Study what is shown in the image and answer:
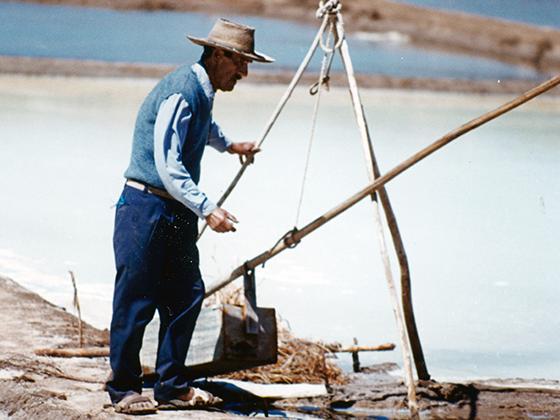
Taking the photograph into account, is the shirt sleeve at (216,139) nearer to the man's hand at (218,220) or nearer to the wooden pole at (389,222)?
the wooden pole at (389,222)

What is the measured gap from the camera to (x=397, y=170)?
4559mm

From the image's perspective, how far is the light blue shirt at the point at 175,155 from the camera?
4.36 metres

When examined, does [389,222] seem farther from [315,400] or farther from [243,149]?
[315,400]

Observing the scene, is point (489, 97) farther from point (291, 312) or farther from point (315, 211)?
point (291, 312)

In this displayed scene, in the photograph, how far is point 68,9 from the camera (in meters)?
21.6

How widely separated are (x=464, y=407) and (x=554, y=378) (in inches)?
32.0

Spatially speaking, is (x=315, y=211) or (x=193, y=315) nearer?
(x=193, y=315)

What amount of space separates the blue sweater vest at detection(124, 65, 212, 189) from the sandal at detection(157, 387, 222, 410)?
73 cm

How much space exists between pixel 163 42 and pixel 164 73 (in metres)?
2.97

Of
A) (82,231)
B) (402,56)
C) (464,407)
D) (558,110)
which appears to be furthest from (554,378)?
(402,56)

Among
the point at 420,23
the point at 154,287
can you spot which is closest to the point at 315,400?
the point at 154,287

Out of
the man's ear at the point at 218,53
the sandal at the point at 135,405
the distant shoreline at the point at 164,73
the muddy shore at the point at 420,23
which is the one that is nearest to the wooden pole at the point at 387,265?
the man's ear at the point at 218,53

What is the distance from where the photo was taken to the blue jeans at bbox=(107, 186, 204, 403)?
177 inches

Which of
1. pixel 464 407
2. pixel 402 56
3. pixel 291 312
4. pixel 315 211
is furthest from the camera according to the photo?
pixel 402 56
